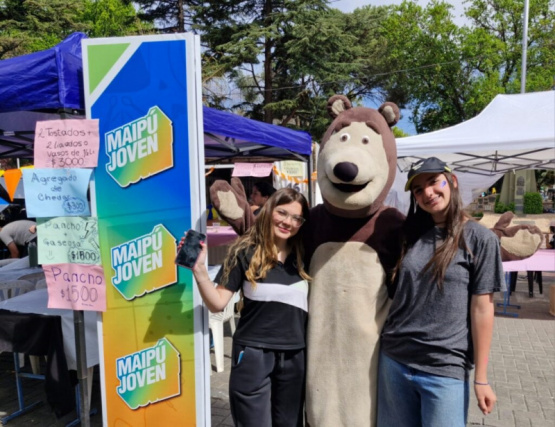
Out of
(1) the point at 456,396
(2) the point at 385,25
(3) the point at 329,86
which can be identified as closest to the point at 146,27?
(3) the point at 329,86

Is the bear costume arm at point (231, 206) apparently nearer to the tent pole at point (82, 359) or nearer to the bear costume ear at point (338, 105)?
the bear costume ear at point (338, 105)

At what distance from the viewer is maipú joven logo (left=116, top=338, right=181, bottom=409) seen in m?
2.46

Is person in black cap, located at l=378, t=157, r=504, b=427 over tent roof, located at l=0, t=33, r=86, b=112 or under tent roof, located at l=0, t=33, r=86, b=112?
under

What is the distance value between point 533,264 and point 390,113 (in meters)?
4.77

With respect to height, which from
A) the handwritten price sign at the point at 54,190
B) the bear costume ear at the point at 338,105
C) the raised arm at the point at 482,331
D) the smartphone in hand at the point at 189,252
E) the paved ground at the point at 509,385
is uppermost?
the bear costume ear at the point at 338,105

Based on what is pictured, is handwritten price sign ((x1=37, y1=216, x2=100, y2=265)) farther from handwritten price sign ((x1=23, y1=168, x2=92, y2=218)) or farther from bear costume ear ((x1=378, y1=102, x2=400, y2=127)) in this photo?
bear costume ear ((x1=378, y1=102, x2=400, y2=127))

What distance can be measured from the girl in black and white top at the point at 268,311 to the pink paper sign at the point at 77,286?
754 millimetres

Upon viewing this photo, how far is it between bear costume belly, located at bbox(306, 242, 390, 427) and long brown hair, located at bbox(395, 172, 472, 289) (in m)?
0.23

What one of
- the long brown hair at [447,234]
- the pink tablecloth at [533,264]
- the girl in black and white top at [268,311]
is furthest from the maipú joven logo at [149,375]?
the pink tablecloth at [533,264]

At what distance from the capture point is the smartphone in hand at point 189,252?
2002 mm

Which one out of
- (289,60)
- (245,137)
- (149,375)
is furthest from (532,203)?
(149,375)

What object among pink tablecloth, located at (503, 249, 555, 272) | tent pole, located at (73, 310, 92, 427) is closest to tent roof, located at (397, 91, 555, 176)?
pink tablecloth, located at (503, 249, 555, 272)

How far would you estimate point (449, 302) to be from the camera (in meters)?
1.77

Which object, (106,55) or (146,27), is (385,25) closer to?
(146,27)
